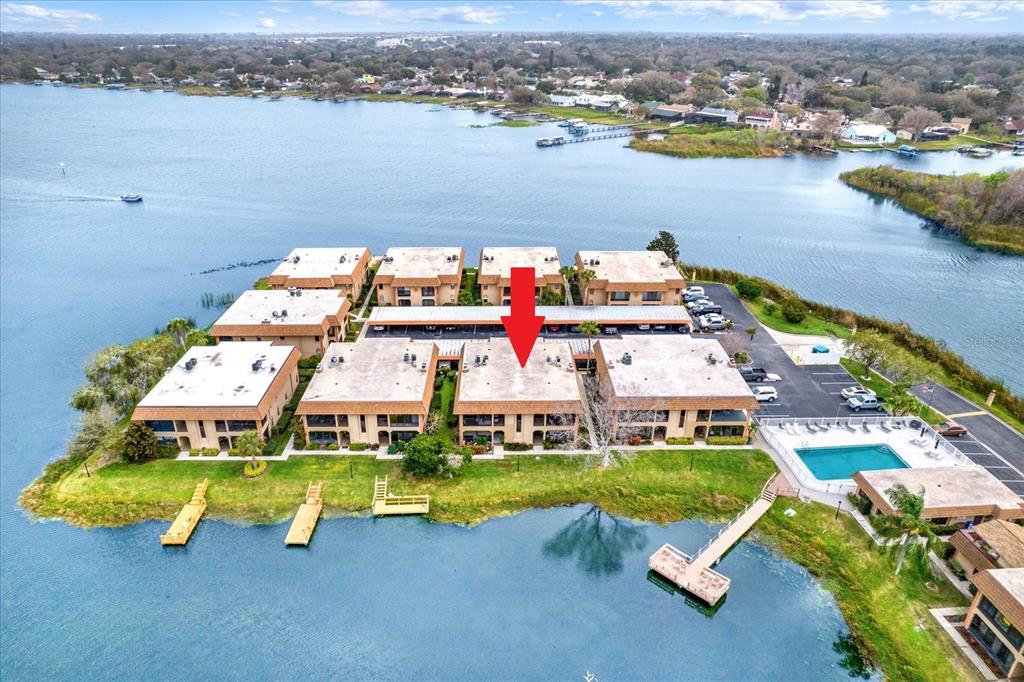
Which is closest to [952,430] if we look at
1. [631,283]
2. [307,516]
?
[631,283]

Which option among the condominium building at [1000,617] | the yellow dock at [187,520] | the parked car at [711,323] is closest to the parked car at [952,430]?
the condominium building at [1000,617]

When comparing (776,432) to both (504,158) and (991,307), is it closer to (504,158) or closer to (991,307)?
(991,307)

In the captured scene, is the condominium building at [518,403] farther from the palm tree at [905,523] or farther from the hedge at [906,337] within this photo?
the hedge at [906,337]

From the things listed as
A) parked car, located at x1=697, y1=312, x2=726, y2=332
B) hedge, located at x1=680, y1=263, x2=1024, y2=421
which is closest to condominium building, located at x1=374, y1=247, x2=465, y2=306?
parked car, located at x1=697, y1=312, x2=726, y2=332

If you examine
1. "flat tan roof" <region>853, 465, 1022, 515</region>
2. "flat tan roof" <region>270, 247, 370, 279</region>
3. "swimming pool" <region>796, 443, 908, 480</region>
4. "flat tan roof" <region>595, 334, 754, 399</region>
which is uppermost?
"flat tan roof" <region>270, 247, 370, 279</region>

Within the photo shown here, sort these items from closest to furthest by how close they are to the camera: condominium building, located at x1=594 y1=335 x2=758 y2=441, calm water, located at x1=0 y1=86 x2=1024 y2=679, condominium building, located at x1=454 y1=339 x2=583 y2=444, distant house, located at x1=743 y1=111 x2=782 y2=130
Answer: calm water, located at x1=0 y1=86 x2=1024 y2=679 → condominium building, located at x1=454 y1=339 x2=583 y2=444 → condominium building, located at x1=594 y1=335 x2=758 y2=441 → distant house, located at x1=743 y1=111 x2=782 y2=130

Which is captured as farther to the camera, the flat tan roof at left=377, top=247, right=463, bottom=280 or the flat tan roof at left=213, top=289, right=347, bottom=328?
the flat tan roof at left=377, top=247, right=463, bottom=280

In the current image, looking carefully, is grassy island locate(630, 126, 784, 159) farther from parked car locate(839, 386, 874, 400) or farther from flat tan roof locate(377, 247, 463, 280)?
parked car locate(839, 386, 874, 400)
